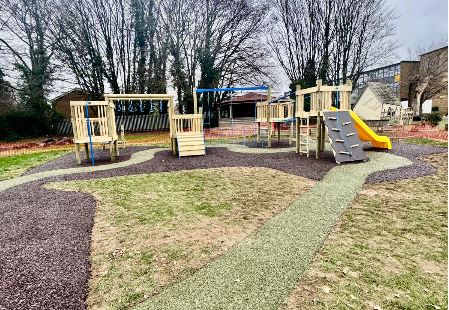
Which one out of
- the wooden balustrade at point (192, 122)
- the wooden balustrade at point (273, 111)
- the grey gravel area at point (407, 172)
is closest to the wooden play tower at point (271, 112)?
the wooden balustrade at point (273, 111)

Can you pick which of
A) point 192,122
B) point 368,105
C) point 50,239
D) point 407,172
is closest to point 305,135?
point 407,172

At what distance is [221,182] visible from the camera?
22.1 feet

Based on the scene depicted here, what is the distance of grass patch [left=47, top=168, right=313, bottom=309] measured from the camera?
9.29 ft

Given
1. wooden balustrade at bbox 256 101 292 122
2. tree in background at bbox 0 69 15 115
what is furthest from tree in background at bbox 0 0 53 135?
wooden balustrade at bbox 256 101 292 122

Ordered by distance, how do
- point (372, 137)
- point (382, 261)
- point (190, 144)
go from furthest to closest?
1. point (190, 144)
2. point (372, 137)
3. point (382, 261)

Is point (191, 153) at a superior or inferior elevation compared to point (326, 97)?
inferior

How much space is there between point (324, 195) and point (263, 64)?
2125 cm

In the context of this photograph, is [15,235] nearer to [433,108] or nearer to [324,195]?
[324,195]

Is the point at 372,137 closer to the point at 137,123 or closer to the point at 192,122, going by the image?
the point at 192,122

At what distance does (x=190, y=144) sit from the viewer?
35.2ft

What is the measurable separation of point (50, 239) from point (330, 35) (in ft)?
87.8

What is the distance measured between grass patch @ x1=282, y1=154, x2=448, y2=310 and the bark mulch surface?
1.97m

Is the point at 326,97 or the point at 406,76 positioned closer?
the point at 326,97

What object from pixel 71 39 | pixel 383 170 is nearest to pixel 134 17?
pixel 71 39
